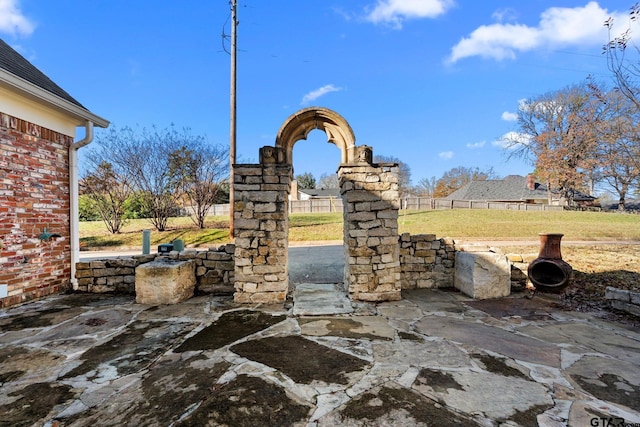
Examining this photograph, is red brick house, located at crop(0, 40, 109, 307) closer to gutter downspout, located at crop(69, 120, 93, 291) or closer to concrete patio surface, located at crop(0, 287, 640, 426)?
gutter downspout, located at crop(69, 120, 93, 291)

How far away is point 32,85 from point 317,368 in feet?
18.4

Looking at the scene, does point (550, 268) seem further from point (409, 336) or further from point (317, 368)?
point (317, 368)

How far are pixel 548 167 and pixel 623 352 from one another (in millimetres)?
28033

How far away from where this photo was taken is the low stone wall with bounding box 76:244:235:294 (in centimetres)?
505

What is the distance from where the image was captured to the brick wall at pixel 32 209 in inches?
165

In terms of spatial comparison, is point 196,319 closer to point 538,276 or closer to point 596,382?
point 596,382

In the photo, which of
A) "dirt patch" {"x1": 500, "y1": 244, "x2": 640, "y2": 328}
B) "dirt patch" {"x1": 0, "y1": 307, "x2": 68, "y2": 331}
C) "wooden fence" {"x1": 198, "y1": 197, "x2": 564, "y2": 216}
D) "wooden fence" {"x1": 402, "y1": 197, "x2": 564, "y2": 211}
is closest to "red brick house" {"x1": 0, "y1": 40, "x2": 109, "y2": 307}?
"dirt patch" {"x1": 0, "y1": 307, "x2": 68, "y2": 331}

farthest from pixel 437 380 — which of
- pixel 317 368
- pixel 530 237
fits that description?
pixel 530 237

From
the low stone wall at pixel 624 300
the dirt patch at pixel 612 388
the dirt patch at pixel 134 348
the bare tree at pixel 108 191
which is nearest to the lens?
the dirt patch at pixel 612 388

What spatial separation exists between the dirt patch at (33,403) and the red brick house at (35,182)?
3.14m

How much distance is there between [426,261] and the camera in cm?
519

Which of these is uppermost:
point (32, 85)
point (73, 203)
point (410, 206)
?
point (32, 85)

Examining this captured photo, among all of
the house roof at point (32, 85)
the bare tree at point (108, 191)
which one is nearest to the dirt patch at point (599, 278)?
the house roof at point (32, 85)

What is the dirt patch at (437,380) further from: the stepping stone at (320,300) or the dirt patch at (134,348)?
the dirt patch at (134,348)
